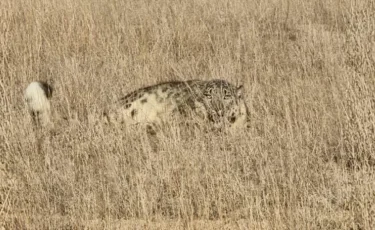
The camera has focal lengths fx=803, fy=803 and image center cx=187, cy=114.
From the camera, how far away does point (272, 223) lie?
4160 mm

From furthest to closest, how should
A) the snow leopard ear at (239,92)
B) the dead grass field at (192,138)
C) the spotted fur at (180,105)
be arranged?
1. the snow leopard ear at (239,92)
2. the spotted fur at (180,105)
3. the dead grass field at (192,138)

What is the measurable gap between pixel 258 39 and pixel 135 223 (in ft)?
14.9

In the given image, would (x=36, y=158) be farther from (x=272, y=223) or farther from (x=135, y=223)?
(x=272, y=223)

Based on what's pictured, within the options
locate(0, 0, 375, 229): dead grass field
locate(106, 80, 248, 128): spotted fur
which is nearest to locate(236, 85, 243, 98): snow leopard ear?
locate(106, 80, 248, 128): spotted fur

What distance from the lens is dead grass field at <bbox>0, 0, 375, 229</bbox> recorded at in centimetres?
438

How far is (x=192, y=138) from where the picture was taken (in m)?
5.73

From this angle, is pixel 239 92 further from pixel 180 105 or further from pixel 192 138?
pixel 192 138

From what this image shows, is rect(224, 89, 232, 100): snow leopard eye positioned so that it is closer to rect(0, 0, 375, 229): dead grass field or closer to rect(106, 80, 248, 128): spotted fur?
rect(106, 80, 248, 128): spotted fur

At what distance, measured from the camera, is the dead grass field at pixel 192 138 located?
4.38 m

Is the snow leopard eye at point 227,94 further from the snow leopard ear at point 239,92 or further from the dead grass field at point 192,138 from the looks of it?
the dead grass field at point 192,138

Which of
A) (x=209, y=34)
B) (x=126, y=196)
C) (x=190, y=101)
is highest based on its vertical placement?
(x=209, y=34)

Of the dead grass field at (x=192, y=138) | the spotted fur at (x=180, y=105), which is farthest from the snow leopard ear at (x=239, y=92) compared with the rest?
the dead grass field at (x=192, y=138)

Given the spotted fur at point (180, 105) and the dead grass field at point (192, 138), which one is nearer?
the dead grass field at point (192, 138)

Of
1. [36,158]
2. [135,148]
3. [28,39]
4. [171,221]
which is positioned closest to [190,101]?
[135,148]
